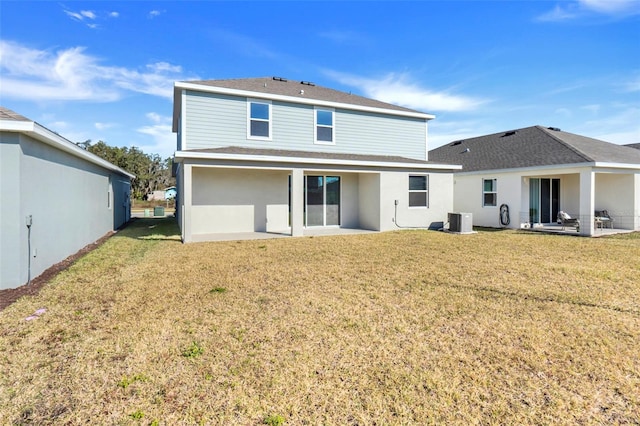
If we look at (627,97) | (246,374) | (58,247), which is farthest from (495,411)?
(627,97)

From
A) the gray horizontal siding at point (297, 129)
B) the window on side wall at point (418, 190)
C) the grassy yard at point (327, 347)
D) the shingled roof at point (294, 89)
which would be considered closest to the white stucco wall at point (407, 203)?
the window on side wall at point (418, 190)

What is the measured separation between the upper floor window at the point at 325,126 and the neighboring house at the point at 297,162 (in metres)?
0.04

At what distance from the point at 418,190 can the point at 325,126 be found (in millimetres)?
5102

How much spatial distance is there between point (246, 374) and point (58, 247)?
281 inches

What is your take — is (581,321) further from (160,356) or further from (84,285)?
(84,285)

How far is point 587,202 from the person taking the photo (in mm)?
12500

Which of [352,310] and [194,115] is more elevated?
[194,115]

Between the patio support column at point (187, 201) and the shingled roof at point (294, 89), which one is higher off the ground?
the shingled roof at point (294, 89)

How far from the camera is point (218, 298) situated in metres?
5.08

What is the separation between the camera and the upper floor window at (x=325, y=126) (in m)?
14.0

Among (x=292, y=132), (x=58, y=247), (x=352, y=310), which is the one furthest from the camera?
(x=292, y=132)

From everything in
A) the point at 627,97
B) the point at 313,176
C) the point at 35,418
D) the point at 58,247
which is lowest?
the point at 35,418

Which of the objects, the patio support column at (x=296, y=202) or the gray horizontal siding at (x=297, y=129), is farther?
the gray horizontal siding at (x=297, y=129)

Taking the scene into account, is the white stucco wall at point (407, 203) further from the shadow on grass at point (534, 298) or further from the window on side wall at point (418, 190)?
the shadow on grass at point (534, 298)
